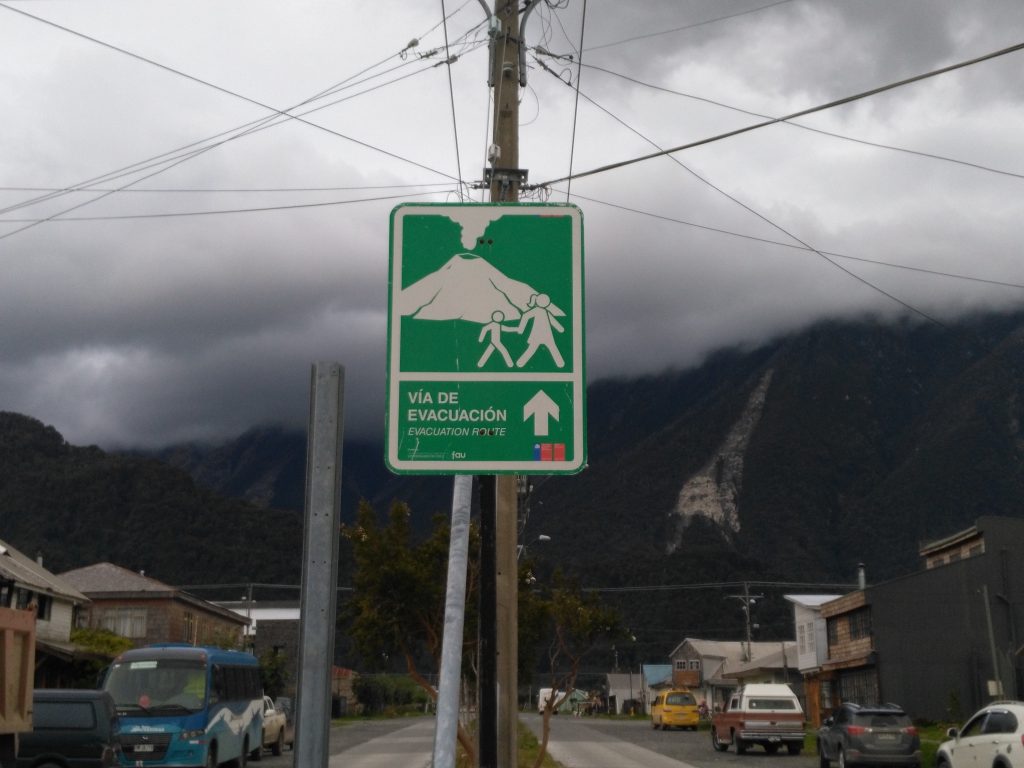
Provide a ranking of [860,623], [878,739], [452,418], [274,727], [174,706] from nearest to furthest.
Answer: [452,418] → [174,706] → [878,739] → [274,727] → [860,623]

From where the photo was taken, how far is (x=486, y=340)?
4.92 m

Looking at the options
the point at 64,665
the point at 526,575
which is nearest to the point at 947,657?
the point at 526,575

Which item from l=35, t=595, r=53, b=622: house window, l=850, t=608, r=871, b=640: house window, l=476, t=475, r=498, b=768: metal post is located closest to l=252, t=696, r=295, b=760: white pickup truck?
l=35, t=595, r=53, b=622: house window

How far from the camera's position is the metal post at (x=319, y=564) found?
345 cm

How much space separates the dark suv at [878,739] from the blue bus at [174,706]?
13244 millimetres

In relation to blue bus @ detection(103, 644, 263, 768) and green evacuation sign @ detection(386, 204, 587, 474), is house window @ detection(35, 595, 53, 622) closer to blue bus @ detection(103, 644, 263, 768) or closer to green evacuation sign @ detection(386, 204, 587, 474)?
blue bus @ detection(103, 644, 263, 768)

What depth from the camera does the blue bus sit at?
71.0ft

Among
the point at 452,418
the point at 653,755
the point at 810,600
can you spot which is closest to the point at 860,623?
the point at 810,600

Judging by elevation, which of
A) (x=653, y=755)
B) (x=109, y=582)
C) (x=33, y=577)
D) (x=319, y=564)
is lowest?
(x=653, y=755)

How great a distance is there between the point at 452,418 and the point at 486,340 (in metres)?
0.37

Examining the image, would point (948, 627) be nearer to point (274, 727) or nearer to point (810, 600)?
point (810, 600)

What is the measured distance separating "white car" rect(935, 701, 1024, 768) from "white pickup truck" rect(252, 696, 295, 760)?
18.3m

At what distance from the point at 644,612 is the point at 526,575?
348 ft

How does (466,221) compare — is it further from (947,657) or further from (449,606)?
(947,657)
